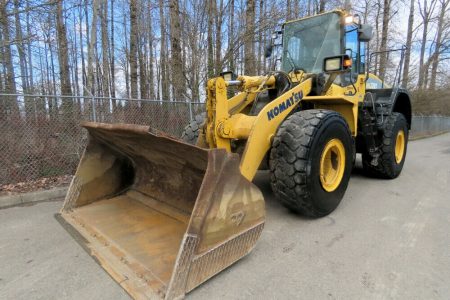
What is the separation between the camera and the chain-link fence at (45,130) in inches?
205

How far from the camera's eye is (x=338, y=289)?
2.42 m

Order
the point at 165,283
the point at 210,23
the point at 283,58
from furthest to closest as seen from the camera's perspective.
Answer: the point at 210,23 → the point at 283,58 → the point at 165,283

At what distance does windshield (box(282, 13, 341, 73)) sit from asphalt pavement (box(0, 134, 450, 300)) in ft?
7.29

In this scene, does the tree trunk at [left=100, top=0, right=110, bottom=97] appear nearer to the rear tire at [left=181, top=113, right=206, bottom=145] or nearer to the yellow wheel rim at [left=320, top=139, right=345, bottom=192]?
the rear tire at [left=181, top=113, right=206, bottom=145]

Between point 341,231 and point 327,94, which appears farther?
point 327,94

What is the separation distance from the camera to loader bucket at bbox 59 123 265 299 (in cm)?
233

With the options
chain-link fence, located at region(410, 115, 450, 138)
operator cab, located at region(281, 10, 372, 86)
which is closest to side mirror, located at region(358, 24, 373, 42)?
operator cab, located at region(281, 10, 372, 86)

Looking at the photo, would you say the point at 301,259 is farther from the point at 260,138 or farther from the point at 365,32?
the point at 365,32

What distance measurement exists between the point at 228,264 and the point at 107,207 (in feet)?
5.83

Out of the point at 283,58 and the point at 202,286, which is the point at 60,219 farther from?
the point at 283,58

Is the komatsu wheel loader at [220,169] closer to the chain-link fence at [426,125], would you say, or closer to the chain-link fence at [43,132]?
the chain-link fence at [43,132]

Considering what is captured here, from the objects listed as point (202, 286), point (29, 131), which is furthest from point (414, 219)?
point (29, 131)

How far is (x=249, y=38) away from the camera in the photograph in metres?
9.51

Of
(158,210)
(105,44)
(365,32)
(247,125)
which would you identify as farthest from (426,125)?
(158,210)
